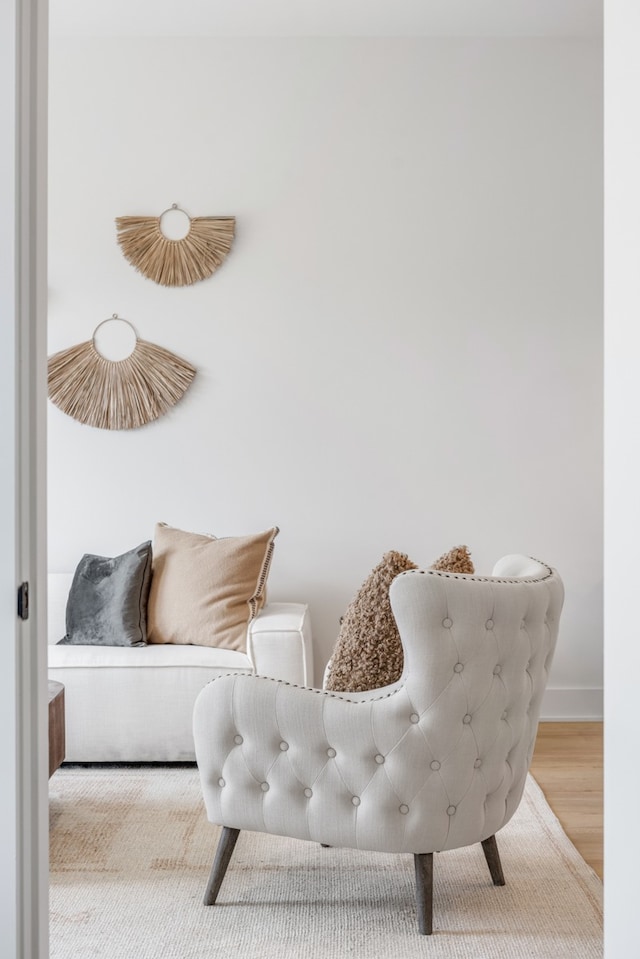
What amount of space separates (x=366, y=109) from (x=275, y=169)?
1.60ft

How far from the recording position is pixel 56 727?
2.71 m

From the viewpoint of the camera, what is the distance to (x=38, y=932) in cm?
130

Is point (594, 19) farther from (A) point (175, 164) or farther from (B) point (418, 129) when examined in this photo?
(A) point (175, 164)

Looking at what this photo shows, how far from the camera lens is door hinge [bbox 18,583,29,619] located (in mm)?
1260

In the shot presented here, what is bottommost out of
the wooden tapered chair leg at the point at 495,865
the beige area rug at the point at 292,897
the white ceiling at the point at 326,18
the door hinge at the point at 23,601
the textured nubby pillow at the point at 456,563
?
the beige area rug at the point at 292,897

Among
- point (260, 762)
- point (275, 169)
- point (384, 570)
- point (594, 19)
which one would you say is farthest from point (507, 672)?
point (594, 19)

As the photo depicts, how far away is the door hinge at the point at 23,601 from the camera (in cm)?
126

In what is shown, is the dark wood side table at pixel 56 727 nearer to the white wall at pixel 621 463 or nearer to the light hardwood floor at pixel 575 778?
the light hardwood floor at pixel 575 778

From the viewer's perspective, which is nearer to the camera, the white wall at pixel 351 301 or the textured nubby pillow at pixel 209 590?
the textured nubby pillow at pixel 209 590

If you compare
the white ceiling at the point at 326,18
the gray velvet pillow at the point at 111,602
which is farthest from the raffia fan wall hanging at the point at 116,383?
the white ceiling at the point at 326,18

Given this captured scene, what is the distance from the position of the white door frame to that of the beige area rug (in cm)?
90

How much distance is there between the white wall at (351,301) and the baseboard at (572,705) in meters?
0.01

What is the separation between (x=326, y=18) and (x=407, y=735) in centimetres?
308

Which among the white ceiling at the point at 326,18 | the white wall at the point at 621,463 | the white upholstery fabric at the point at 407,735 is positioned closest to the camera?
the white wall at the point at 621,463
